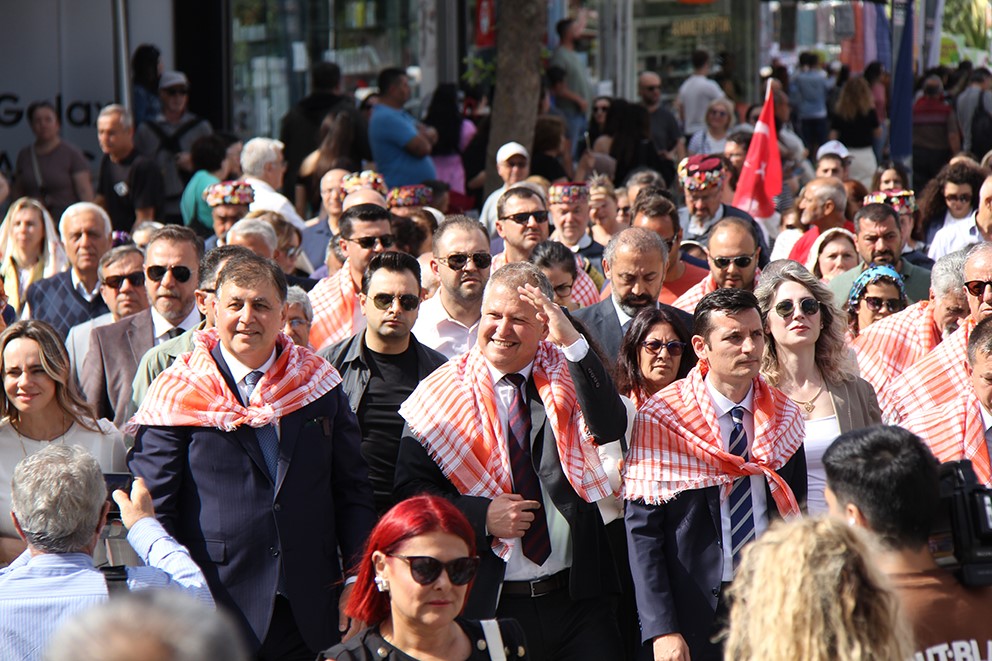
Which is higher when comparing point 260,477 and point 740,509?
point 260,477

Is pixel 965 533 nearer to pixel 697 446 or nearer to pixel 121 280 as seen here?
pixel 697 446

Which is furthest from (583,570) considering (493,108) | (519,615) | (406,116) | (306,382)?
(493,108)

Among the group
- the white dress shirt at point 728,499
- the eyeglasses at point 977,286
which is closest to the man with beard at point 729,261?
the eyeglasses at point 977,286

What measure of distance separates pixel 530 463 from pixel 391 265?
4.28ft

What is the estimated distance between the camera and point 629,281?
7.16 metres

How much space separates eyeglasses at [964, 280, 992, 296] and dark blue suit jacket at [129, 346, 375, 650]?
10.3 ft

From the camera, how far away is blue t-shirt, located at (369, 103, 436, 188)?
1260cm

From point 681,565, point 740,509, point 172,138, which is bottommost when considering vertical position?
point 681,565

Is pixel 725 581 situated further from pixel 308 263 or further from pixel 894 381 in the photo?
pixel 308 263

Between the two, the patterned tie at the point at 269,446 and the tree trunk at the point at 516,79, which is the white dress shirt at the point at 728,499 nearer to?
the patterned tie at the point at 269,446

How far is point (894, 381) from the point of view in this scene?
6574 mm

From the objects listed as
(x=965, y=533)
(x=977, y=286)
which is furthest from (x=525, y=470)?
(x=977, y=286)

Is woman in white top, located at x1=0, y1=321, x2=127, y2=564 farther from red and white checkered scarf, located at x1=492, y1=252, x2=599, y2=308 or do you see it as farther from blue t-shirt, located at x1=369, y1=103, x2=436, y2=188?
blue t-shirt, located at x1=369, y1=103, x2=436, y2=188

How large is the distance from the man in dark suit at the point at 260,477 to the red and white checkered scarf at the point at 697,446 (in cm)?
98
